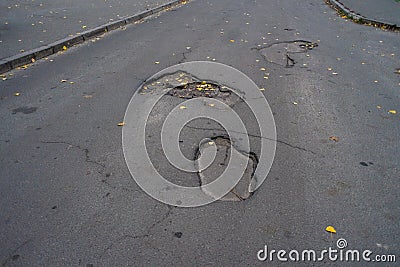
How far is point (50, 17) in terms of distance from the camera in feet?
34.6

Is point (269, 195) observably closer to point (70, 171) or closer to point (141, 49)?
point (70, 171)

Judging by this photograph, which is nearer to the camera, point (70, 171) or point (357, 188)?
point (357, 188)

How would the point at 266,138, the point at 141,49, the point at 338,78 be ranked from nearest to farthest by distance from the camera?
the point at 266,138 → the point at 338,78 → the point at 141,49

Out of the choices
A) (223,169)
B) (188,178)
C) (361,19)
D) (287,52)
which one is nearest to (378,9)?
(361,19)

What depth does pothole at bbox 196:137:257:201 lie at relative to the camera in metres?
3.33

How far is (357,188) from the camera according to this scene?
3410 millimetres

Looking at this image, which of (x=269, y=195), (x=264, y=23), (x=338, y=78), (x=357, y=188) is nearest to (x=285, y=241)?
(x=269, y=195)

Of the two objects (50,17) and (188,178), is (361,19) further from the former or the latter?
(188,178)

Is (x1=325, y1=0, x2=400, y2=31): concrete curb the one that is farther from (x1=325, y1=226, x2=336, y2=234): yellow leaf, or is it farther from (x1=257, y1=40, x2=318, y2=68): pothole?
(x1=325, y1=226, x2=336, y2=234): yellow leaf

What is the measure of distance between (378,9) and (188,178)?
1311cm

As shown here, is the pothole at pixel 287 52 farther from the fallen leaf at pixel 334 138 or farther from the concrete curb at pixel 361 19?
the concrete curb at pixel 361 19

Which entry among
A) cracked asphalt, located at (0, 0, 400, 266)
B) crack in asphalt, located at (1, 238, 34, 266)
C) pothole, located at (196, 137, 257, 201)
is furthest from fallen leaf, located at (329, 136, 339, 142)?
crack in asphalt, located at (1, 238, 34, 266)

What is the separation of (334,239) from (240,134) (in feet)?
6.03

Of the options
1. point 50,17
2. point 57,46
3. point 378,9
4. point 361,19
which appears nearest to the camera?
point 57,46
